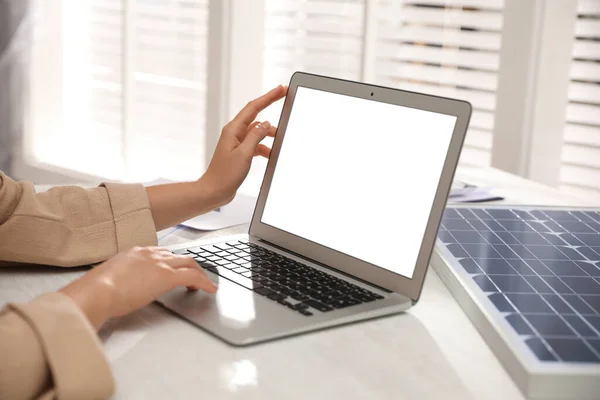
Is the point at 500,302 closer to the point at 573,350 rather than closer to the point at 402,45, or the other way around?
the point at 573,350

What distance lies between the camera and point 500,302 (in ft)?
2.87

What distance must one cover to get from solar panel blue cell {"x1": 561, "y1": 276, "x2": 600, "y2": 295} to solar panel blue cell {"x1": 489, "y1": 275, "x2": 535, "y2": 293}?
51mm

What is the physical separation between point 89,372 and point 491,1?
5.94ft

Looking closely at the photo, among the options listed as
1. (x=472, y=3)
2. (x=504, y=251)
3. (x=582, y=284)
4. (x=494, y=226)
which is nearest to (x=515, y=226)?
(x=494, y=226)

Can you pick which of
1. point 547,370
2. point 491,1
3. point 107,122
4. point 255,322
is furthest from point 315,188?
point 107,122

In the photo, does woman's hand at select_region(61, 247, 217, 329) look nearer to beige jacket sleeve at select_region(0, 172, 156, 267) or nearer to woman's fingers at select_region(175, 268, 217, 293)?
woman's fingers at select_region(175, 268, 217, 293)

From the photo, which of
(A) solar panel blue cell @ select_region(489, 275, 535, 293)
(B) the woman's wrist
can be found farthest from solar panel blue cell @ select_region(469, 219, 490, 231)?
(B) the woman's wrist

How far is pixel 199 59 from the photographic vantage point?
2.86m

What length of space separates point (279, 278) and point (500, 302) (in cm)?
26

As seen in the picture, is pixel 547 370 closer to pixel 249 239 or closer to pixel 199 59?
pixel 249 239

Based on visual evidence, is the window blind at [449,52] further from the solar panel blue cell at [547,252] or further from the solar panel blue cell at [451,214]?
the solar panel blue cell at [547,252]

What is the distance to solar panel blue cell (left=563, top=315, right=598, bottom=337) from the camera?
0.79m

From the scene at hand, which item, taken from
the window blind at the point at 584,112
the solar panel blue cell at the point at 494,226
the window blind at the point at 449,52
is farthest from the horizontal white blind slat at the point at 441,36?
the solar panel blue cell at the point at 494,226

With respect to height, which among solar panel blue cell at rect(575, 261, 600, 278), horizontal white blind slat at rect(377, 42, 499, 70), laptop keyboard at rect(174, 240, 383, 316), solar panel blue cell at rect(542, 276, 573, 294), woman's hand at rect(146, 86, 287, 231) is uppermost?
horizontal white blind slat at rect(377, 42, 499, 70)
